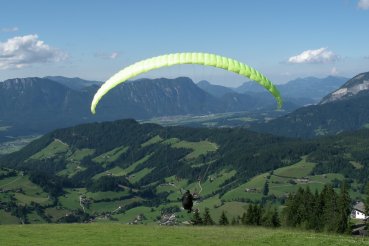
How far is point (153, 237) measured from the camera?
171 feet

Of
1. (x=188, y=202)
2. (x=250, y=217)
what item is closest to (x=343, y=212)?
(x=250, y=217)

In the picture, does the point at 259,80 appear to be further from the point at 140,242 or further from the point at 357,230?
the point at 357,230

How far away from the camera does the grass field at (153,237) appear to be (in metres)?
42.8

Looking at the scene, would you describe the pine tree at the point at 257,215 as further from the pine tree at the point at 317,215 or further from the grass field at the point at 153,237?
the grass field at the point at 153,237

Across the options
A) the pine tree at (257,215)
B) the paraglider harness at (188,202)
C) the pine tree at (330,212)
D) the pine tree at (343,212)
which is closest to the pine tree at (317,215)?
the pine tree at (330,212)

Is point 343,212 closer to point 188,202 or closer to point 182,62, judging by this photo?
point 188,202

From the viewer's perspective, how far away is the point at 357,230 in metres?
104

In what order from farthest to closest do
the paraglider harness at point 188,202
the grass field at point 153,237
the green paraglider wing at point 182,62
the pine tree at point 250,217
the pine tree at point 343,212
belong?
the pine tree at point 250,217 → the pine tree at point 343,212 → the grass field at point 153,237 → the paraglider harness at point 188,202 → the green paraglider wing at point 182,62

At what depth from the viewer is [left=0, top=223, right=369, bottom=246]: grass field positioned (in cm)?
4278

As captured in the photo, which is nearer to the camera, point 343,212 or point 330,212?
point 343,212

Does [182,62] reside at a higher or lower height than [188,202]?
higher

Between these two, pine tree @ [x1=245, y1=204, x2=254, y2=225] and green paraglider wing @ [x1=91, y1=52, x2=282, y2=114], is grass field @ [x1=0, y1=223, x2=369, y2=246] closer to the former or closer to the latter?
green paraglider wing @ [x1=91, y1=52, x2=282, y2=114]

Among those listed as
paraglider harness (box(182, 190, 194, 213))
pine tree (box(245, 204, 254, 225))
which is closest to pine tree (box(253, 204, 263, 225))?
pine tree (box(245, 204, 254, 225))

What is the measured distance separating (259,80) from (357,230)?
92356 mm
